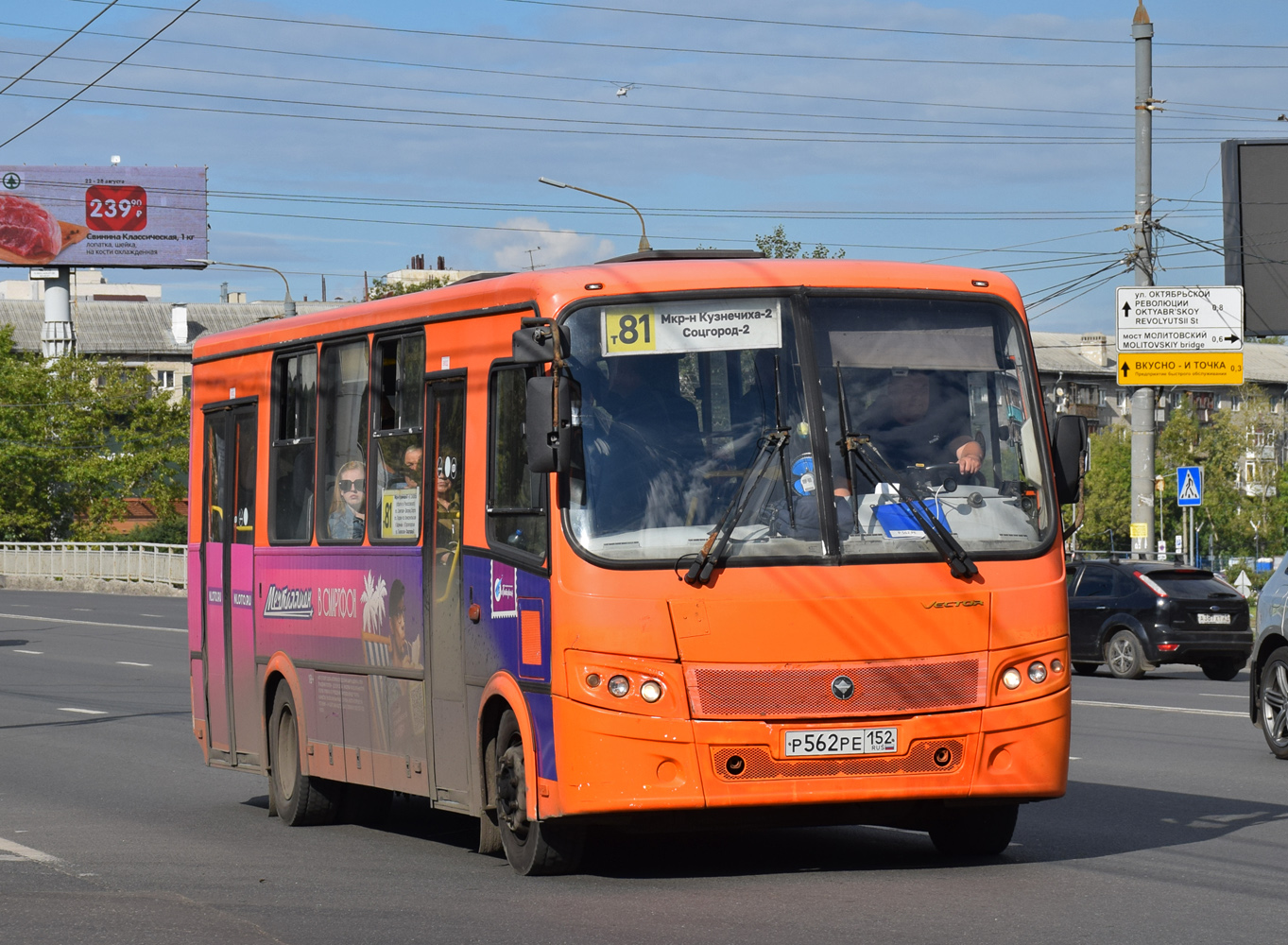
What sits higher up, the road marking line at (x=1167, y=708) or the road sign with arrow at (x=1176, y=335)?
the road sign with arrow at (x=1176, y=335)

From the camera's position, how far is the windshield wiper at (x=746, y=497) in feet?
28.3

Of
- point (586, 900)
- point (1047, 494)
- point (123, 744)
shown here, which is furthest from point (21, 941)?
point (123, 744)

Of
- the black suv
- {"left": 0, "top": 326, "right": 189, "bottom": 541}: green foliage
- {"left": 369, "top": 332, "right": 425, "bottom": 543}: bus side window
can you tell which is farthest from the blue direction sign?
{"left": 0, "top": 326, "right": 189, "bottom": 541}: green foliage

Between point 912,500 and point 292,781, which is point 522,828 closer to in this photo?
point 912,500

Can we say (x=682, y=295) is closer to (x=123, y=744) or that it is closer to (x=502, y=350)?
(x=502, y=350)

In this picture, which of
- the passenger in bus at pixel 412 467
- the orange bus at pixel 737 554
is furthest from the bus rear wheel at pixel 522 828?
the passenger in bus at pixel 412 467

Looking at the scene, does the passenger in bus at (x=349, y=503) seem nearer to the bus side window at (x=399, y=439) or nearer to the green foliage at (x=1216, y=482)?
the bus side window at (x=399, y=439)

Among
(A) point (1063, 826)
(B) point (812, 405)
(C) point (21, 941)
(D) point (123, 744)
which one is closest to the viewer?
(C) point (21, 941)

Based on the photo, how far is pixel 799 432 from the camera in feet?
29.4

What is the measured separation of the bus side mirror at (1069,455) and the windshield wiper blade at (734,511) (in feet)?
4.16

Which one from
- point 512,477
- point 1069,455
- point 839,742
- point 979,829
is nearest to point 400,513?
point 512,477

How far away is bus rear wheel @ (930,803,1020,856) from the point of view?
31.3ft

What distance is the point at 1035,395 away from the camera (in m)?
9.44

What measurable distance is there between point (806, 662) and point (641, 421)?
48.3 inches
